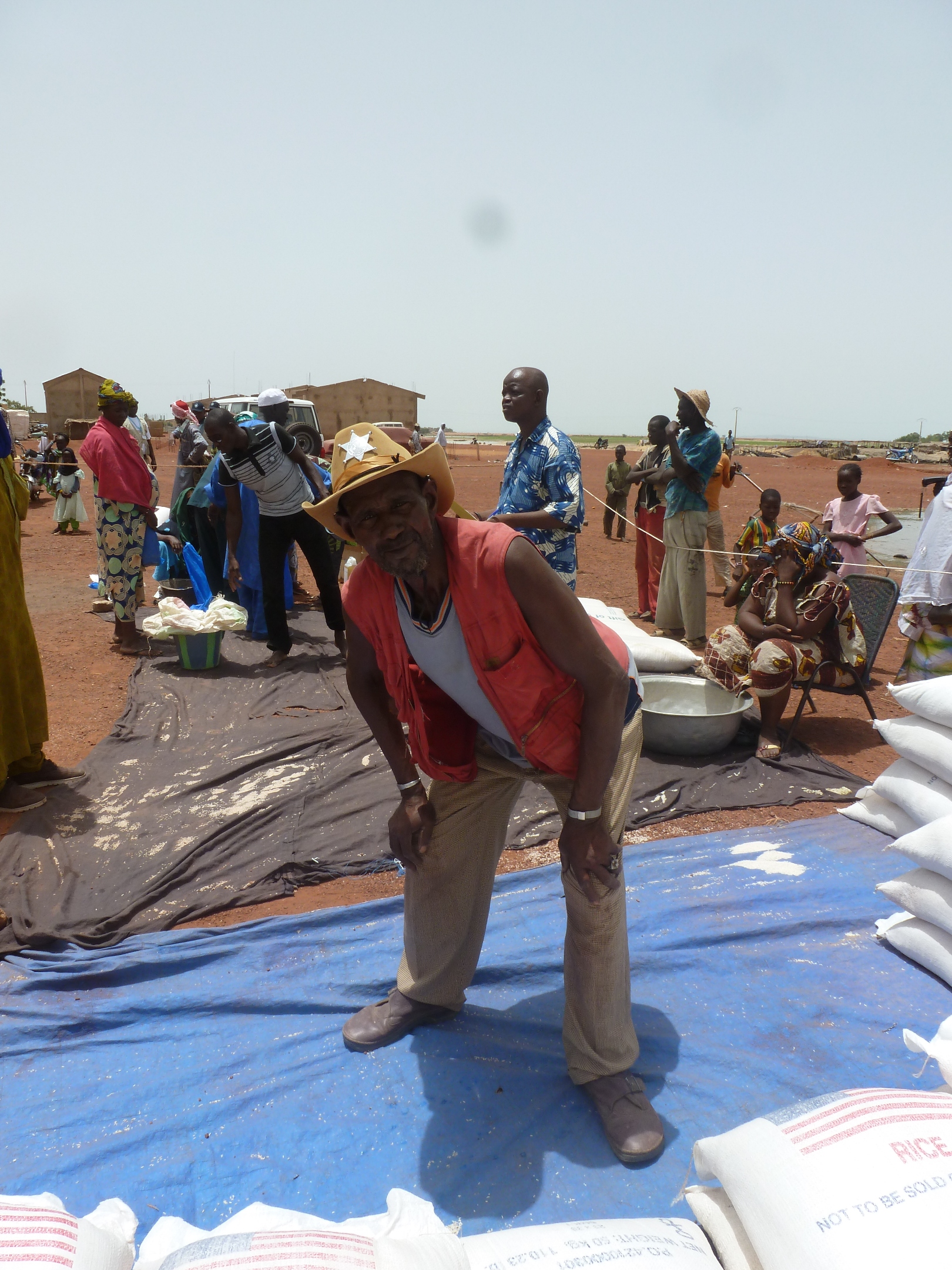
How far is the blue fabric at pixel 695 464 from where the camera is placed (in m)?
6.11

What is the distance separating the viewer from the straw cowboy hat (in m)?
1.62

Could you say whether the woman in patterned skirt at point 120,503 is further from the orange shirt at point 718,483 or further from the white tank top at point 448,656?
the white tank top at point 448,656

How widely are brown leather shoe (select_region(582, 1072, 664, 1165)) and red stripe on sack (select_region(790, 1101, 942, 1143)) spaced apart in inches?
21.2

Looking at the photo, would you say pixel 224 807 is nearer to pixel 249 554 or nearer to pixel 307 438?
pixel 249 554

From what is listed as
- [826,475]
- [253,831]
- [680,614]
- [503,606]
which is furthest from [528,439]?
[826,475]

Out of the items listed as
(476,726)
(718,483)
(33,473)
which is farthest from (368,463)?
(33,473)

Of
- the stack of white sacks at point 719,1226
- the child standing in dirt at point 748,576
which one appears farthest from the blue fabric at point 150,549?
the stack of white sacks at point 719,1226

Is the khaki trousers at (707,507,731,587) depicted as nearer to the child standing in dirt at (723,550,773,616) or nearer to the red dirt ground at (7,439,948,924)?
the red dirt ground at (7,439,948,924)

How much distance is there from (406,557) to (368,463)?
20cm

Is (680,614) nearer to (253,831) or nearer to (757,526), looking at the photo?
(757,526)

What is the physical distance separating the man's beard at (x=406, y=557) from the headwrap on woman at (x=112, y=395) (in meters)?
4.90

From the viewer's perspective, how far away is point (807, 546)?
4293 mm

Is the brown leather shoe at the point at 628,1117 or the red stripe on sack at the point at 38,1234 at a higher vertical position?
the red stripe on sack at the point at 38,1234

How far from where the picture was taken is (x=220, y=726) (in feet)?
15.4
